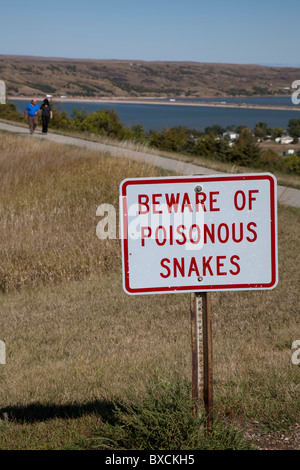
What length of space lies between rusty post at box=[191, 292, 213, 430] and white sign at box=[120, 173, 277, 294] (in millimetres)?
87

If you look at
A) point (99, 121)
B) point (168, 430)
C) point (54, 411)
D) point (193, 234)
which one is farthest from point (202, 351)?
point (99, 121)

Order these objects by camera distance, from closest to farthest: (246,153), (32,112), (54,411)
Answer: (54,411)
(32,112)
(246,153)

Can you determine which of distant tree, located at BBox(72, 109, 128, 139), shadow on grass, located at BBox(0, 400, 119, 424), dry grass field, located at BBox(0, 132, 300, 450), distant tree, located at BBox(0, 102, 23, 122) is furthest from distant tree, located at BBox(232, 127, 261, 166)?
shadow on grass, located at BBox(0, 400, 119, 424)

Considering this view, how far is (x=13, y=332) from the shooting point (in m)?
6.46

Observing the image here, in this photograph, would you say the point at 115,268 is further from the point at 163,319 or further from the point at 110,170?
the point at 110,170

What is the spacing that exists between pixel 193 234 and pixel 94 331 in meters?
3.55

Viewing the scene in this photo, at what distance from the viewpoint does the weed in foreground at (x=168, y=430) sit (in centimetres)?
294

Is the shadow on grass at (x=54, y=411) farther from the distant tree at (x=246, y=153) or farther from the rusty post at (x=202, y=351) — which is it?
the distant tree at (x=246, y=153)

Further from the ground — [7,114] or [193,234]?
[7,114]

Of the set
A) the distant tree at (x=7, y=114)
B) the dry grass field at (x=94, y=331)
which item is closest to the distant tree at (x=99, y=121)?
the distant tree at (x=7, y=114)

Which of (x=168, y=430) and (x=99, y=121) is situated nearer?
(x=168, y=430)

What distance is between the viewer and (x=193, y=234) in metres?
2.95

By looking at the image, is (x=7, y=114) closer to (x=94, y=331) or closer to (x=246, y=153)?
(x=246, y=153)
